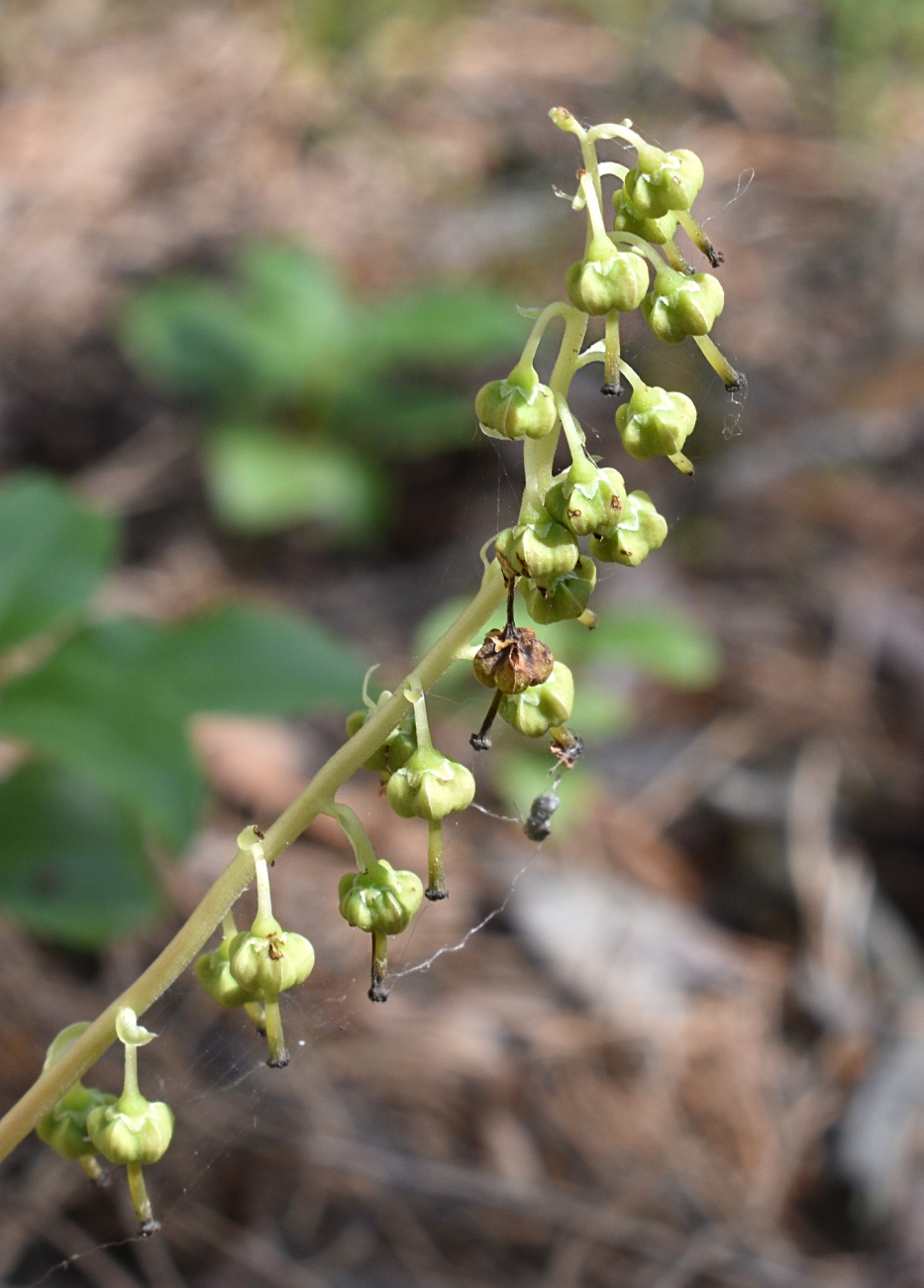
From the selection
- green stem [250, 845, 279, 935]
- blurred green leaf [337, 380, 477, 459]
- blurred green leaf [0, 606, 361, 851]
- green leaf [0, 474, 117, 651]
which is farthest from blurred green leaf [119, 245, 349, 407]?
green stem [250, 845, 279, 935]

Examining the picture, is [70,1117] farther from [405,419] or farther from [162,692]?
[405,419]

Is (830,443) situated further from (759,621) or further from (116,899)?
(116,899)

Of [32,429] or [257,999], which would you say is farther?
[32,429]

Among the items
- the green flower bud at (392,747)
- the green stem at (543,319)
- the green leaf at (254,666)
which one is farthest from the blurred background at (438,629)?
the green stem at (543,319)

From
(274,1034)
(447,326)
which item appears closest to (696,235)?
(274,1034)

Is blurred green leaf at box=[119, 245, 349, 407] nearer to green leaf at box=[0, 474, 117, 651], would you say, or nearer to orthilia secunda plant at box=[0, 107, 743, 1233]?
green leaf at box=[0, 474, 117, 651]

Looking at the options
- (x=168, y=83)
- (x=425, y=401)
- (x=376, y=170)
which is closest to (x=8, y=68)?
(x=168, y=83)
